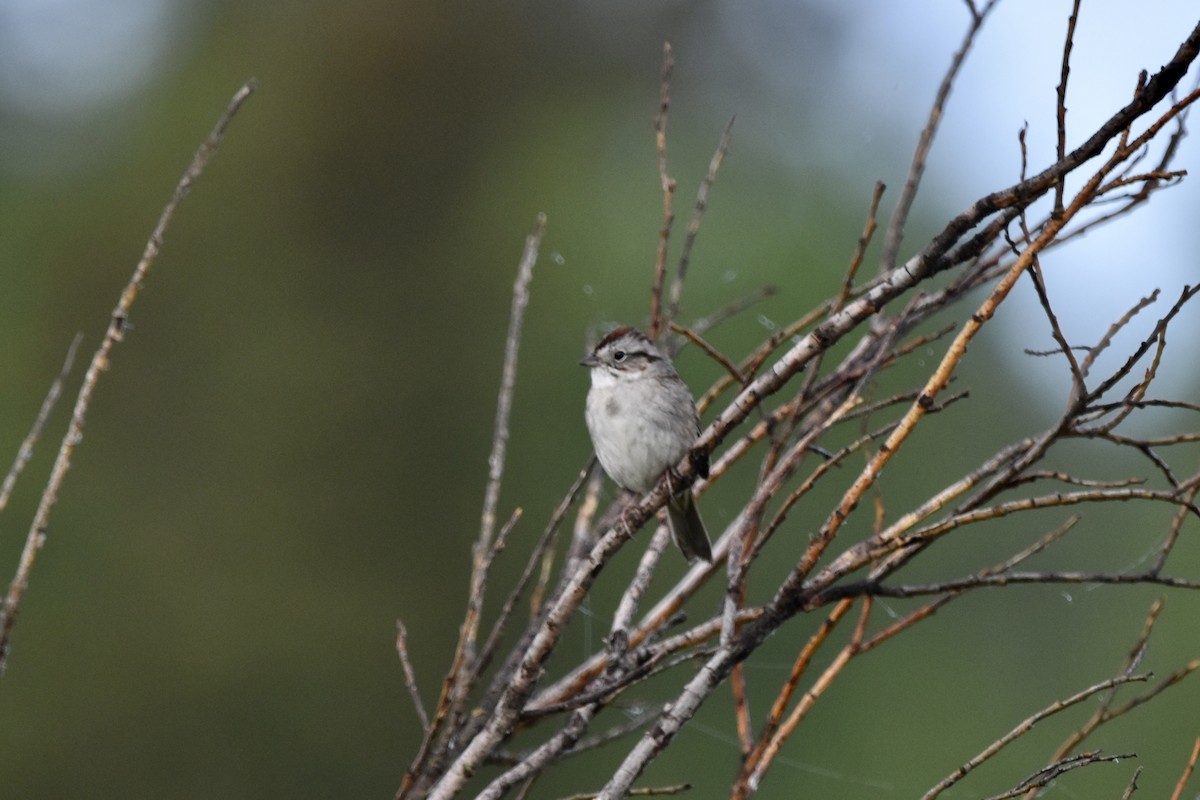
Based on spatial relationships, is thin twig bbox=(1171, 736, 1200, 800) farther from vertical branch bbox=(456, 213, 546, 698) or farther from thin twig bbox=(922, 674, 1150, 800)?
vertical branch bbox=(456, 213, 546, 698)

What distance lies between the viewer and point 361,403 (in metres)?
13.1

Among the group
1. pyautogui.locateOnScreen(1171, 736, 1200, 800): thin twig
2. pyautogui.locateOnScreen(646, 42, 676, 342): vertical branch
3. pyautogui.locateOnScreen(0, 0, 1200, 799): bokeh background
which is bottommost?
pyautogui.locateOnScreen(1171, 736, 1200, 800): thin twig

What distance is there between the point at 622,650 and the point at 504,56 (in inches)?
659

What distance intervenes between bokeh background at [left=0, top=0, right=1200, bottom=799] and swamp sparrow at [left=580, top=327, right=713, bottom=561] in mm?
5803

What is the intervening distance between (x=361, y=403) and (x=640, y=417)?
9.63 metres

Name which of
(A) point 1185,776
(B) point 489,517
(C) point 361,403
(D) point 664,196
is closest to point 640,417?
(D) point 664,196

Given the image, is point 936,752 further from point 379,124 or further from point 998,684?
point 379,124

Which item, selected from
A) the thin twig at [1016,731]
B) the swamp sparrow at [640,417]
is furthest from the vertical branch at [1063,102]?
the swamp sparrow at [640,417]

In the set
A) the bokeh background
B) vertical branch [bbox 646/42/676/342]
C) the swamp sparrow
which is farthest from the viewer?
the bokeh background

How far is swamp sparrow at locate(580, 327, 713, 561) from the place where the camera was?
12.5 feet

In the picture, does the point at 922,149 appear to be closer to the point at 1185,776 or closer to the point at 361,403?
the point at 1185,776

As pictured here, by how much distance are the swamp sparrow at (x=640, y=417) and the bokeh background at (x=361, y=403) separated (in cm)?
580

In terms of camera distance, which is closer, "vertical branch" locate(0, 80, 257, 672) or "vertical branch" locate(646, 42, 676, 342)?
"vertical branch" locate(0, 80, 257, 672)

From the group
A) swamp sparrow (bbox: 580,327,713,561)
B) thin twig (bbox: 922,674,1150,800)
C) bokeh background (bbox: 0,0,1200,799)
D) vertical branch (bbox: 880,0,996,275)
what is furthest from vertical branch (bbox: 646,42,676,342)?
bokeh background (bbox: 0,0,1200,799)
